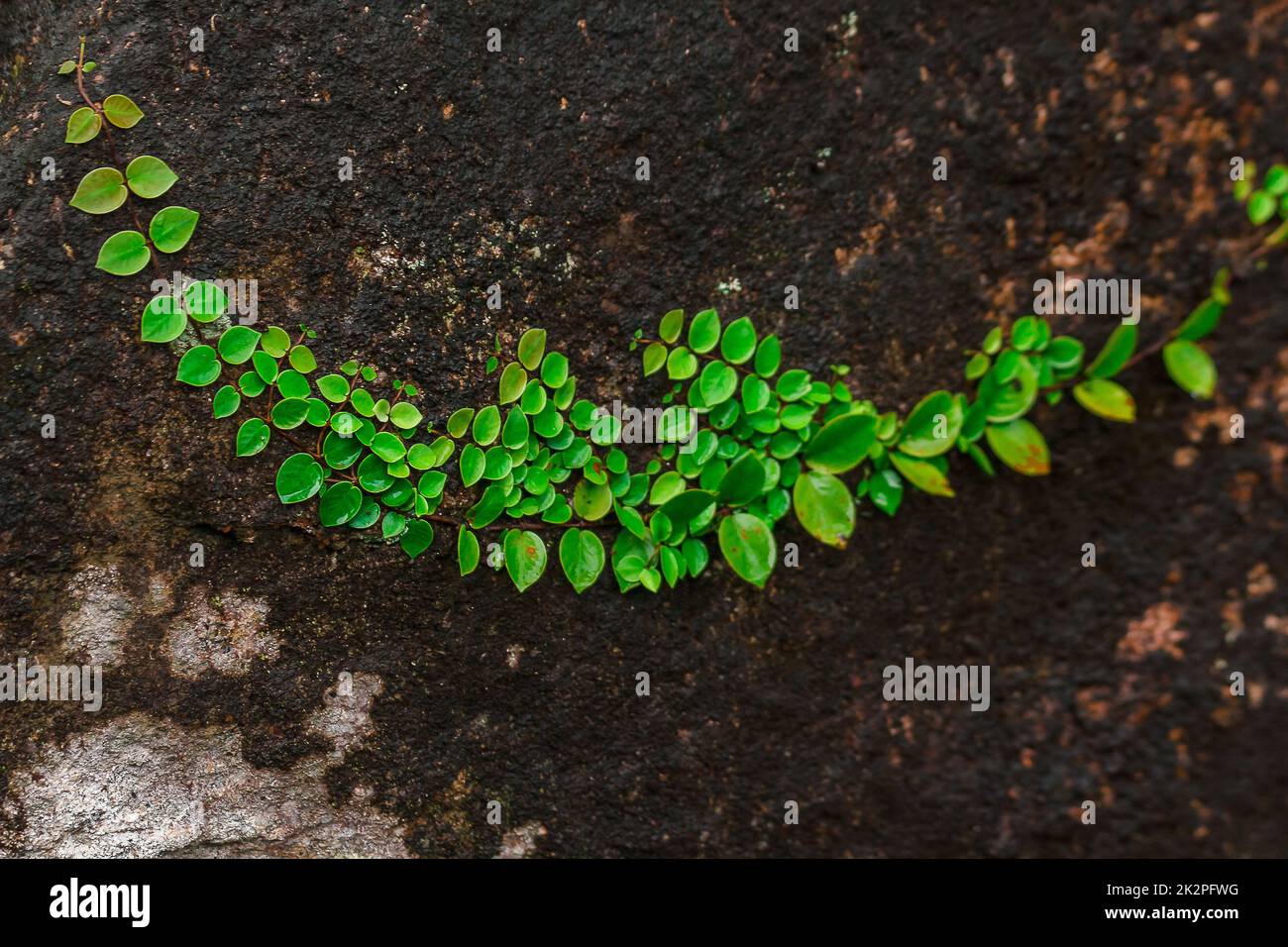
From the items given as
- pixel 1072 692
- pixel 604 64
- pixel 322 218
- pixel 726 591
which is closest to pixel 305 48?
pixel 322 218

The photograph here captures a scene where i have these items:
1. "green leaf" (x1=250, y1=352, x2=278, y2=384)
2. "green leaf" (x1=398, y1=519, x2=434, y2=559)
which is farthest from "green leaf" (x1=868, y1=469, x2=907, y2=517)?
"green leaf" (x1=250, y1=352, x2=278, y2=384)

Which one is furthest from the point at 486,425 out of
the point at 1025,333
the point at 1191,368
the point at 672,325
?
the point at 1191,368

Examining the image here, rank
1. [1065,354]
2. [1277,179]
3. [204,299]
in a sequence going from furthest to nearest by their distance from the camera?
[204,299]
[1065,354]
[1277,179]

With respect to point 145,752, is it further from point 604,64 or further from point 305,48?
point 604,64

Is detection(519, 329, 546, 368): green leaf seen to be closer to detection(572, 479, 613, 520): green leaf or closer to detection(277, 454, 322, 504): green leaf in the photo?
detection(572, 479, 613, 520): green leaf

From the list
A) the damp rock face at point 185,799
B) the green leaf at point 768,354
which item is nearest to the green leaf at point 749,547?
the green leaf at point 768,354

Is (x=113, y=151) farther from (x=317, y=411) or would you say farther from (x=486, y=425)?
(x=486, y=425)

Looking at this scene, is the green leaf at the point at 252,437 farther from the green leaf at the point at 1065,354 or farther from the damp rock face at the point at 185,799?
the green leaf at the point at 1065,354

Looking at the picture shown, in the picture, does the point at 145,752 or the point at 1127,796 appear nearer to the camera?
the point at 1127,796
